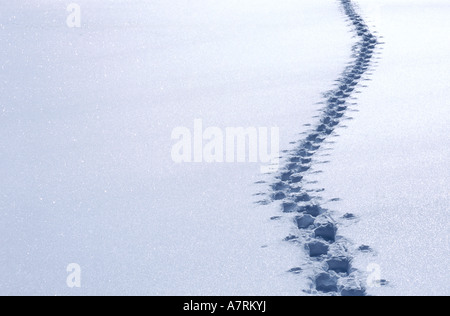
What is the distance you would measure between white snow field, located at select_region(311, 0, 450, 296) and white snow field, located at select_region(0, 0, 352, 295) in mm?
235

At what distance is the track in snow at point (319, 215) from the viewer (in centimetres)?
170

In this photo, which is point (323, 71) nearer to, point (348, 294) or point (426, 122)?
point (426, 122)

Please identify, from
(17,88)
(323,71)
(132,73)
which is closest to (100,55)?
(132,73)

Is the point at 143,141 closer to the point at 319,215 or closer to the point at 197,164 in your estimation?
the point at 197,164

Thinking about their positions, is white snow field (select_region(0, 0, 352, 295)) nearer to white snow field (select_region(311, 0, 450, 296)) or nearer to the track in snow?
the track in snow

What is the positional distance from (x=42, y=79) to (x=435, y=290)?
2.77 m
